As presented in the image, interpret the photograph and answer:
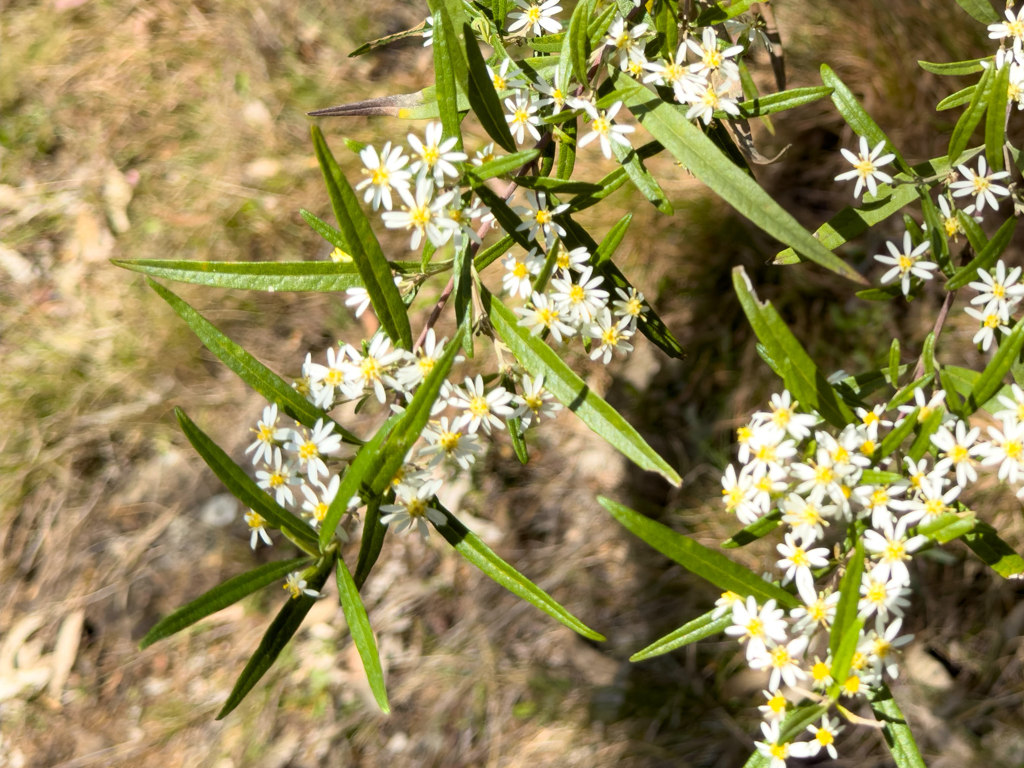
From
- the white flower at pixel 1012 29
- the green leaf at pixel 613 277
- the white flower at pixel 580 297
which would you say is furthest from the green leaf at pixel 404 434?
the white flower at pixel 1012 29

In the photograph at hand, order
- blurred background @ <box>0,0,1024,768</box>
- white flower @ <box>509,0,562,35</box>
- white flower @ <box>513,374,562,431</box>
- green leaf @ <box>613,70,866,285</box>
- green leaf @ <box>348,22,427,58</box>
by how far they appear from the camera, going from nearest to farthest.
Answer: green leaf @ <box>613,70,866,285</box> → white flower @ <box>513,374,562,431</box> → white flower @ <box>509,0,562,35</box> → green leaf @ <box>348,22,427,58</box> → blurred background @ <box>0,0,1024,768</box>

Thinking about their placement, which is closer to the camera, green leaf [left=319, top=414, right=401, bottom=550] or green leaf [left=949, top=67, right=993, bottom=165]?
green leaf [left=319, top=414, right=401, bottom=550]

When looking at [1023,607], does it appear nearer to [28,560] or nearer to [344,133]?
[344,133]

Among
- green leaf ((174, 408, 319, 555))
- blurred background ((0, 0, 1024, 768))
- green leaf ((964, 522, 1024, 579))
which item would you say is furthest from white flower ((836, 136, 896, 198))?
blurred background ((0, 0, 1024, 768))

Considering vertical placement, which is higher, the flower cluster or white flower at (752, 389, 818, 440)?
white flower at (752, 389, 818, 440)

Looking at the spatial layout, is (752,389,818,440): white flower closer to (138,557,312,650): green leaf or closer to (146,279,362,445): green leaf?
(146,279,362,445): green leaf

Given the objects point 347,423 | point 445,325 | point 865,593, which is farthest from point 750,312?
point 347,423

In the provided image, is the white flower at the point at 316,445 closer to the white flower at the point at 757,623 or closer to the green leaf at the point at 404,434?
the green leaf at the point at 404,434
